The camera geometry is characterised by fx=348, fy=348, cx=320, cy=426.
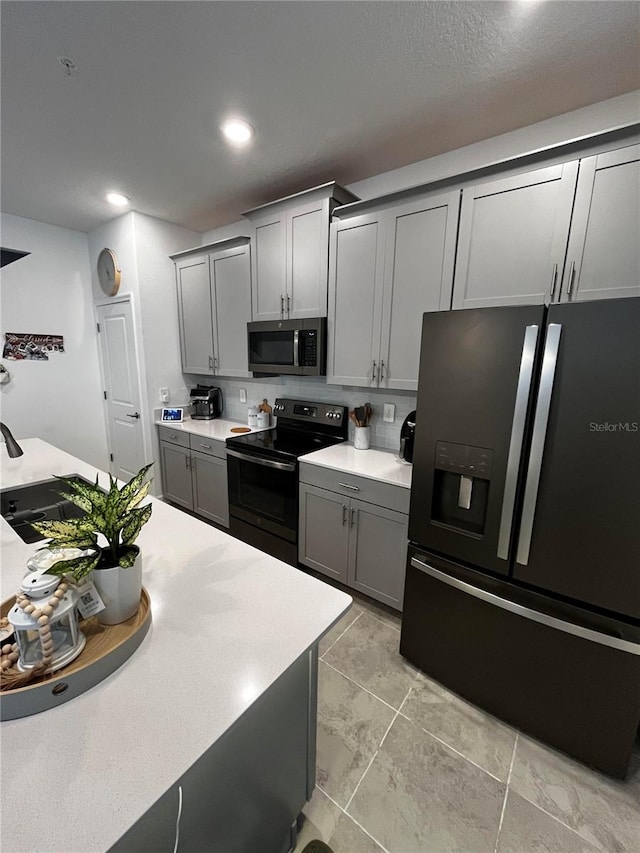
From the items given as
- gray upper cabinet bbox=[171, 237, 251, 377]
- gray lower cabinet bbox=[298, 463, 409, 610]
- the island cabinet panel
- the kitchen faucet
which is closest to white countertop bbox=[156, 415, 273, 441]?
gray upper cabinet bbox=[171, 237, 251, 377]

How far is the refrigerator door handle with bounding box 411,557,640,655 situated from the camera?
122cm

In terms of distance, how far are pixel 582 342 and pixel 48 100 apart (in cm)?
262

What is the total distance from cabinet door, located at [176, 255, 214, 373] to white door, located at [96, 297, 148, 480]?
0.46m

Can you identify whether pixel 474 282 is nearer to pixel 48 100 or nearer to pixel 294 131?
pixel 294 131

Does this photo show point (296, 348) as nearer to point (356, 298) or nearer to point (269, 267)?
point (356, 298)

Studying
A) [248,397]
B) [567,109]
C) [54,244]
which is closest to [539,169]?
[567,109]

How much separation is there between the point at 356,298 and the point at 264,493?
149 cm

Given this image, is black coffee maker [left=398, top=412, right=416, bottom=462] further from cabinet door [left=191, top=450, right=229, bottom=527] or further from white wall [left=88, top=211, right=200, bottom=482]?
white wall [left=88, top=211, right=200, bottom=482]

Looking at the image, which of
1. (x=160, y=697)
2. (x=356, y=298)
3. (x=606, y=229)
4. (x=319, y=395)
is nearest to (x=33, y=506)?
(x=160, y=697)

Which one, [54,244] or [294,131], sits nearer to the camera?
[294,131]

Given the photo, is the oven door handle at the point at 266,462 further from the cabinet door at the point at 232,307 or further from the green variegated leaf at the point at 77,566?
the green variegated leaf at the point at 77,566

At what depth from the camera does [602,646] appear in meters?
1.25

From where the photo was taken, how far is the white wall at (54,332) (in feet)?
10.6

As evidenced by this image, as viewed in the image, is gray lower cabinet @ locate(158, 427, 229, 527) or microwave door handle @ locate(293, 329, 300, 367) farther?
A: gray lower cabinet @ locate(158, 427, 229, 527)
